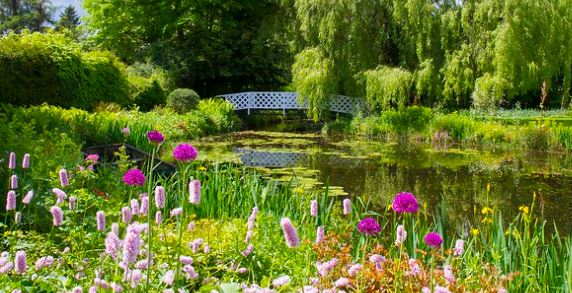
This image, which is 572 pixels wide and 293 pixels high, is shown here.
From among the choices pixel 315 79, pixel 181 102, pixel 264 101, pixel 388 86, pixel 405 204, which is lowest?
pixel 405 204

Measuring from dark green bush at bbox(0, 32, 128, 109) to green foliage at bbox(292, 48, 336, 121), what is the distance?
5.68m

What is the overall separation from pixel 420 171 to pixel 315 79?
26.2 feet

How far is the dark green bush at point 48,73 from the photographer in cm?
1058

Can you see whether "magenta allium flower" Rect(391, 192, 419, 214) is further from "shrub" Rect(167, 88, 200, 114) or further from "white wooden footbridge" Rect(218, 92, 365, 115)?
"white wooden footbridge" Rect(218, 92, 365, 115)

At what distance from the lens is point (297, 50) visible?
1903 centimetres

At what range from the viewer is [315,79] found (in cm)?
1703

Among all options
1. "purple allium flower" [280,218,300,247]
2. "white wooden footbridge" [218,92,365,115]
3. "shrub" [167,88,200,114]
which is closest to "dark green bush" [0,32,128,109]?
"shrub" [167,88,200,114]

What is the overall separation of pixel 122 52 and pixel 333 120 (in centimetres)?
1071

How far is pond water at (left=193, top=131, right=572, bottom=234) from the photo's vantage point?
269 inches

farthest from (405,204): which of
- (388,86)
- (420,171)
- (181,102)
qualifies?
(181,102)

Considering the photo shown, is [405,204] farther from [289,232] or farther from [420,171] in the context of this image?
[420,171]

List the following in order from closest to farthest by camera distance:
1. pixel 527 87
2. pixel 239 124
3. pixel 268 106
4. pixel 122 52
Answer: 1. pixel 527 87
2. pixel 239 124
3. pixel 268 106
4. pixel 122 52

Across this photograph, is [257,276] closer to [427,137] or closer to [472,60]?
[427,137]

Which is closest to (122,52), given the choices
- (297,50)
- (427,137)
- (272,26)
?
(272,26)
